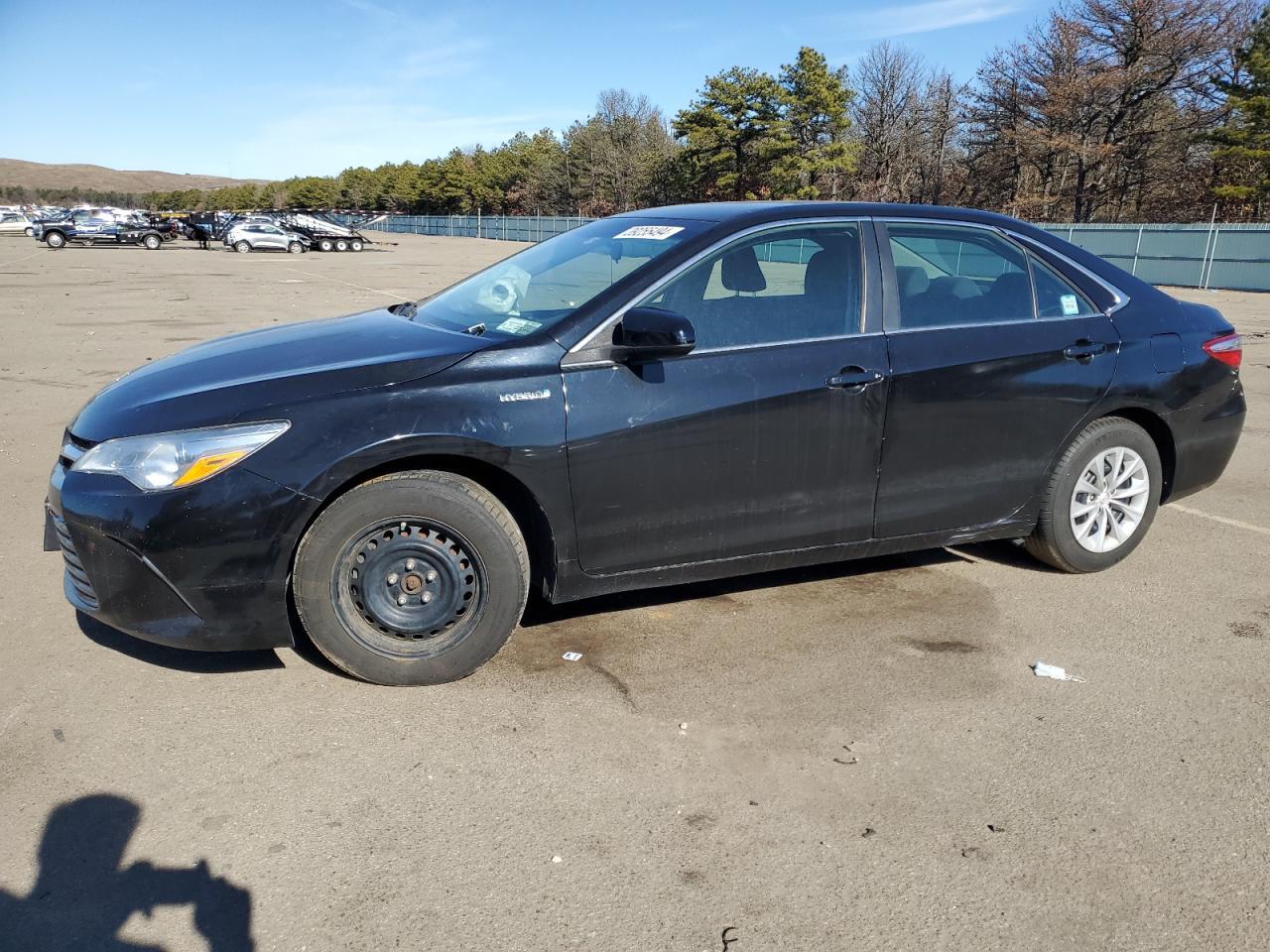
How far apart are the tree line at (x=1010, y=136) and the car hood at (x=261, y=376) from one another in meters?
44.7

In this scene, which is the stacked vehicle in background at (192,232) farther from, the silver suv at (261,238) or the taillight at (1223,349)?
the taillight at (1223,349)

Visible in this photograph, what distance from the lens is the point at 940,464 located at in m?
4.25

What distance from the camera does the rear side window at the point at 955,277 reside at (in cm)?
424

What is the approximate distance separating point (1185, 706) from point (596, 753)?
216 centimetres

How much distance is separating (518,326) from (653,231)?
839 mm

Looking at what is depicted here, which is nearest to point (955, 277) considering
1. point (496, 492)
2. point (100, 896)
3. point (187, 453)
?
point (496, 492)

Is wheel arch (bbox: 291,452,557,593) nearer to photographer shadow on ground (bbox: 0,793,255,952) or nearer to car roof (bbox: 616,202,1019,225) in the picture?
photographer shadow on ground (bbox: 0,793,255,952)

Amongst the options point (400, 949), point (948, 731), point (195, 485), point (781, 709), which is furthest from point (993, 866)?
point (195, 485)

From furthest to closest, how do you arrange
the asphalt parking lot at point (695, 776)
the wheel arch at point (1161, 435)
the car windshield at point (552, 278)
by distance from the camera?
the wheel arch at point (1161, 435)
the car windshield at point (552, 278)
the asphalt parking lot at point (695, 776)

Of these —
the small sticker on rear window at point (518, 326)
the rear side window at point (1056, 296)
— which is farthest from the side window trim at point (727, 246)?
the rear side window at point (1056, 296)

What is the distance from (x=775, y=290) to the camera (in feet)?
13.2

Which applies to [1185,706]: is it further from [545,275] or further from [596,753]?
[545,275]

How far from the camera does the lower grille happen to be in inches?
134

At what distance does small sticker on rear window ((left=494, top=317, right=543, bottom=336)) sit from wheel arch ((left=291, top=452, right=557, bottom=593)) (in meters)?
0.55
